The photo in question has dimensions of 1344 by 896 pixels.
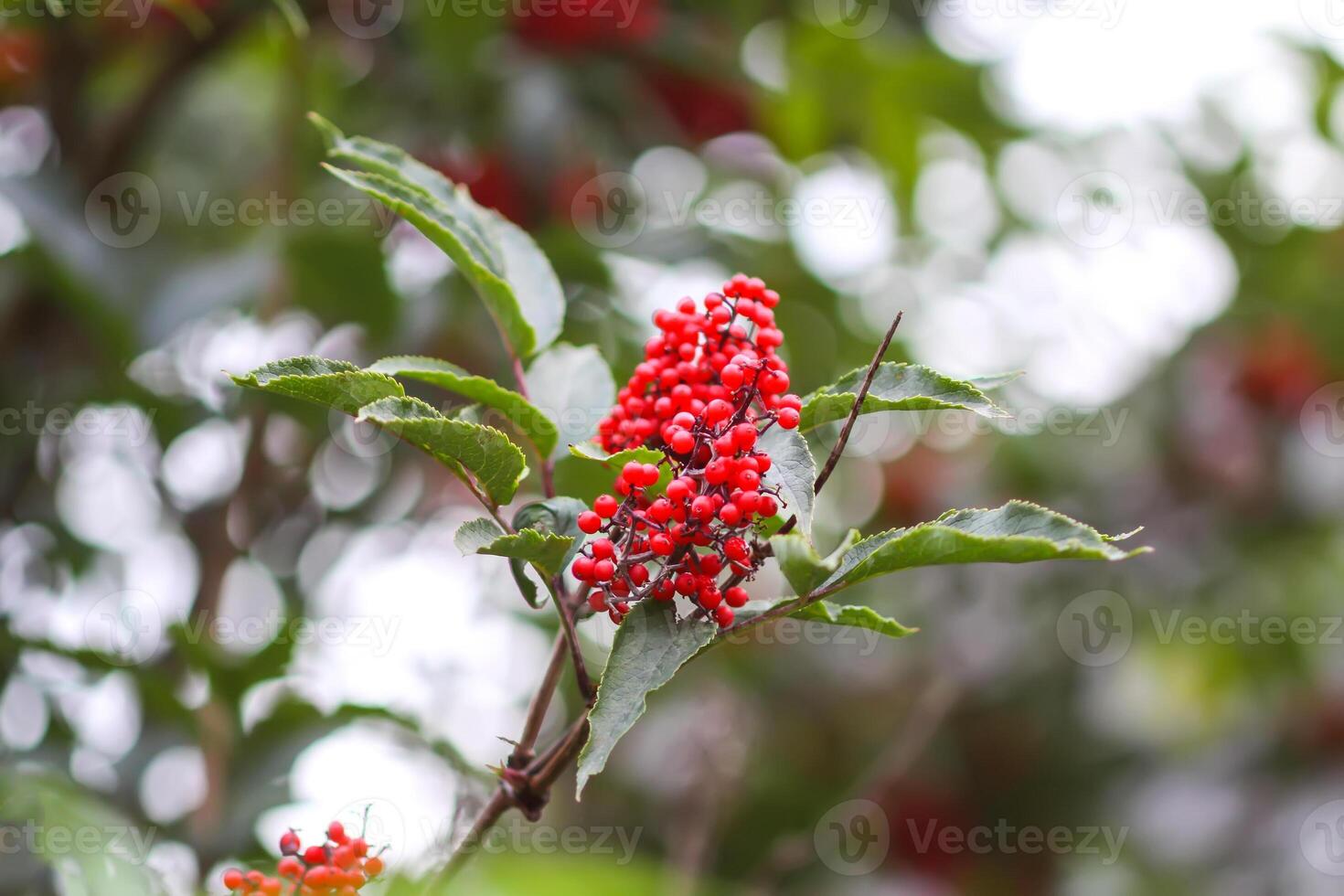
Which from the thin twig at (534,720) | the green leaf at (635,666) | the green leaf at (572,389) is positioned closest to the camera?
the green leaf at (635,666)

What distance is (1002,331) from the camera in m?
2.79

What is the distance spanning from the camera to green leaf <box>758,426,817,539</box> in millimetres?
617

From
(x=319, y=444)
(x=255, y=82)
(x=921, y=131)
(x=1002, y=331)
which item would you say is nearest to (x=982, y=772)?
(x=1002, y=331)

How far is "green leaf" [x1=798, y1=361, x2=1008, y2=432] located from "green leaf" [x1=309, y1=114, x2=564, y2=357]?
0.22 m

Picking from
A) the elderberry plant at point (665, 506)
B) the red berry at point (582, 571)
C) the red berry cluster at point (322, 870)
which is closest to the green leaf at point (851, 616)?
the elderberry plant at point (665, 506)

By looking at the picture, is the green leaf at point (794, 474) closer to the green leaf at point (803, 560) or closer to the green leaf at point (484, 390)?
the green leaf at point (803, 560)

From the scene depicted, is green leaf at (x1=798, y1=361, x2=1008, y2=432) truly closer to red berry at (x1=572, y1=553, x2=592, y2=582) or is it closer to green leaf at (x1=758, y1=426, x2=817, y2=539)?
green leaf at (x1=758, y1=426, x2=817, y2=539)

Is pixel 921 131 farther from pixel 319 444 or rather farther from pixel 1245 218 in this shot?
pixel 319 444

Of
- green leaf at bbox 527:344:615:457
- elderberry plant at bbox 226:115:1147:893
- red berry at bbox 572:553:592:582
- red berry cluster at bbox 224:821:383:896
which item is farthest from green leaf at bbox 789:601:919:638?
red berry cluster at bbox 224:821:383:896


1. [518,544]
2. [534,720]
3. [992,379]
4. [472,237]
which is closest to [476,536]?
[518,544]

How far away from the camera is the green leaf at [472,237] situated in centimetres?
74

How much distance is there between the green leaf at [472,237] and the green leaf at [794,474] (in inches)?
9.0

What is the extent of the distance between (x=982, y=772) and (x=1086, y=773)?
0.82ft

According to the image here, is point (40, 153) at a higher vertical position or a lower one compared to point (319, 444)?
higher
